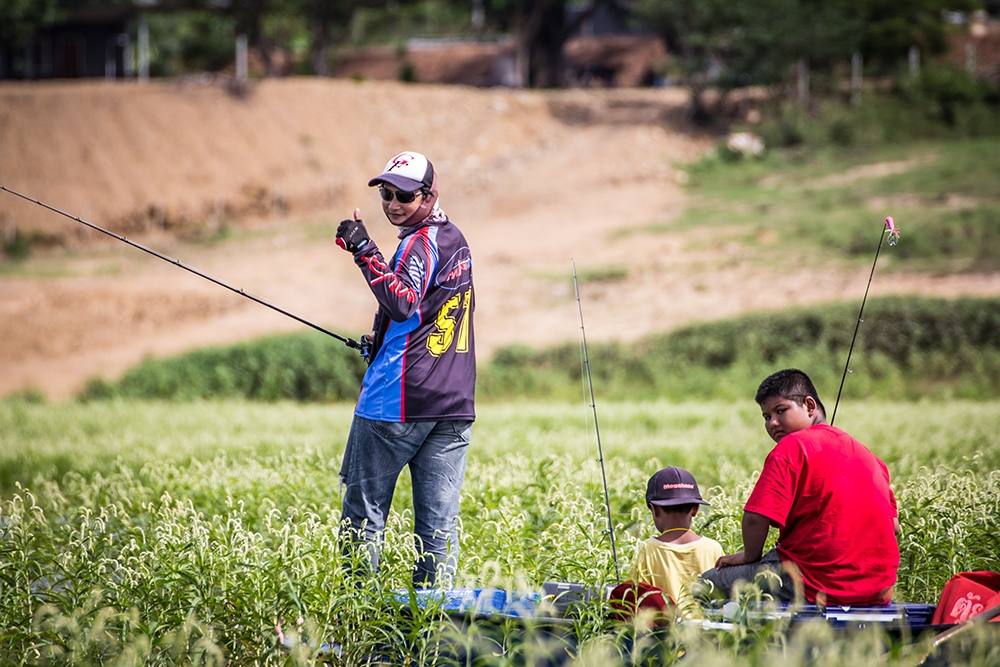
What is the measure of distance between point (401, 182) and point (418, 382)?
3.09 ft

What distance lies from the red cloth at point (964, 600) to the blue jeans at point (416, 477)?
2.24m

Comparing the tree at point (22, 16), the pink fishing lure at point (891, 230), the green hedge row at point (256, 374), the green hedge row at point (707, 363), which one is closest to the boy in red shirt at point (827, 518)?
the pink fishing lure at point (891, 230)

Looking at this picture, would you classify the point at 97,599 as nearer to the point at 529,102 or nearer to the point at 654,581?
the point at 654,581

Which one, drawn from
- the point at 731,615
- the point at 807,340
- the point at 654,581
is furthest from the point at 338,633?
the point at 807,340

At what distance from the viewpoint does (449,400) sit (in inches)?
254

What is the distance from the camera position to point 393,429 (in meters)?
6.40

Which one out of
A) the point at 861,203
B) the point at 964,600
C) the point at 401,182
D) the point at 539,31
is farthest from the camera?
the point at 539,31

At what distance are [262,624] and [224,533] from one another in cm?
88

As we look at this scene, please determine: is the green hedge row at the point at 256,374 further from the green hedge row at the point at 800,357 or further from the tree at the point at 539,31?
the tree at the point at 539,31

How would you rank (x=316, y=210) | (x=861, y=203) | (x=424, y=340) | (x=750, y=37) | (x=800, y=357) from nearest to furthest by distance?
1. (x=424, y=340)
2. (x=800, y=357)
3. (x=861, y=203)
4. (x=750, y=37)
5. (x=316, y=210)

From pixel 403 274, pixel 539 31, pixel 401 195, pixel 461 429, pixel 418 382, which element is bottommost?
pixel 461 429

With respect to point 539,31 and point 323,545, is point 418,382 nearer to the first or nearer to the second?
point 323,545

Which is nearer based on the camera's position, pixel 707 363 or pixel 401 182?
pixel 401 182

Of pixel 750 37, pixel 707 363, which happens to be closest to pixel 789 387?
pixel 707 363
